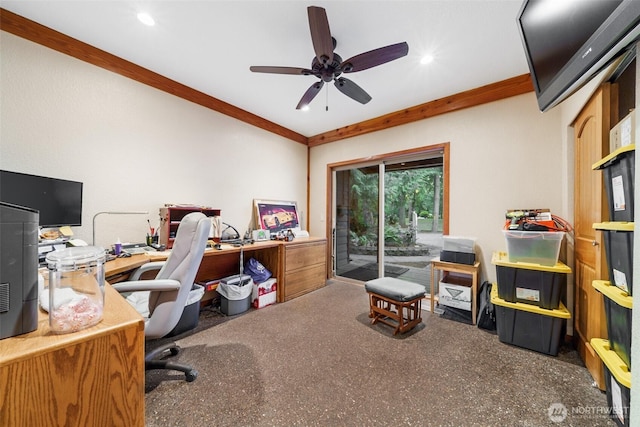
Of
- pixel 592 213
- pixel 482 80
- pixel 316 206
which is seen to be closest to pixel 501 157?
pixel 482 80

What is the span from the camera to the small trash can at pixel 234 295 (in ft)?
8.41

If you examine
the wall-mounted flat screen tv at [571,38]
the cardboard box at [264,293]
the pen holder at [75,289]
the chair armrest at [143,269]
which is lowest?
the cardboard box at [264,293]

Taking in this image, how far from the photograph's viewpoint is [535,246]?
199 cm

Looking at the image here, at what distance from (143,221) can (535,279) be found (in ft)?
12.5

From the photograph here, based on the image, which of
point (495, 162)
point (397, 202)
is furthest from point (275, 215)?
point (495, 162)

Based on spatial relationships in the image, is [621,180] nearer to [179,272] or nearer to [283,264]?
[179,272]

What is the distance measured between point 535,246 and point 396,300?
50.6 inches

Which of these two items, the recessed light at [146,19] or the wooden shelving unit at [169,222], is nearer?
the recessed light at [146,19]

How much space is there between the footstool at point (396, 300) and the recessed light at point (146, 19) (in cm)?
301

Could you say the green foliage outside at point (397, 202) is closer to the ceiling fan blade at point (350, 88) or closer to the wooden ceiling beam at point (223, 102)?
the wooden ceiling beam at point (223, 102)

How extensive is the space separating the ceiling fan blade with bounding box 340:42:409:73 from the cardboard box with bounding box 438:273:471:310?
238 centimetres

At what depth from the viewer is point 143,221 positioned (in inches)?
96.7

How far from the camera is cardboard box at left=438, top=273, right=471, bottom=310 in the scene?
8.18ft

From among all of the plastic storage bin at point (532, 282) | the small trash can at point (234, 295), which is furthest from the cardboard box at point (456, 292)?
the small trash can at point (234, 295)
